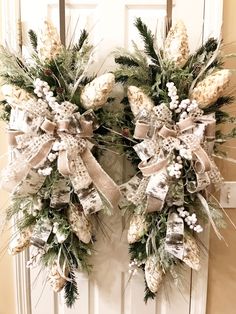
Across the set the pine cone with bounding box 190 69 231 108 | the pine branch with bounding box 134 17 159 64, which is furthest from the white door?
the pine cone with bounding box 190 69 231 108

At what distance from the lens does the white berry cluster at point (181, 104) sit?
1.18 meters

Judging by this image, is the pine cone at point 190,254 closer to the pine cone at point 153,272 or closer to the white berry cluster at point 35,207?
the pine cone at point 153,272

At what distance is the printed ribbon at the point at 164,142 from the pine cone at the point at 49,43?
309 mm

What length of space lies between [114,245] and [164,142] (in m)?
0.47

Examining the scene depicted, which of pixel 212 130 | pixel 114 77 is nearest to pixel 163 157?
pixel 212 130

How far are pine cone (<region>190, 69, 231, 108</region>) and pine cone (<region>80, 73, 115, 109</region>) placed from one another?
9.8 inches

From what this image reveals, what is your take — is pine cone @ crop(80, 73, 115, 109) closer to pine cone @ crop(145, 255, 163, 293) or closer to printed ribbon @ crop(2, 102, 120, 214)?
printed ribbon @ crop(2, 102, 120, 214)

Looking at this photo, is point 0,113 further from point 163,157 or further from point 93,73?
point 163,157

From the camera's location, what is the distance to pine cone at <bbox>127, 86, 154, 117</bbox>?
3.98 feet

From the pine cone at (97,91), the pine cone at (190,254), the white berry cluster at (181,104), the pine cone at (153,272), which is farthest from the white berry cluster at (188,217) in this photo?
the pine cone at (97,91)

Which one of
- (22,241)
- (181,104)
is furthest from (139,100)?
(22,241)

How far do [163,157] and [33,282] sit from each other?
0.70 metres

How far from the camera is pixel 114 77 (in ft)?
3.92

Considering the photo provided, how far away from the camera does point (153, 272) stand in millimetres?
1334
